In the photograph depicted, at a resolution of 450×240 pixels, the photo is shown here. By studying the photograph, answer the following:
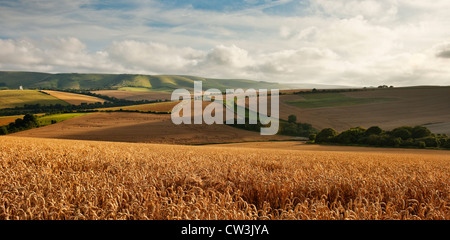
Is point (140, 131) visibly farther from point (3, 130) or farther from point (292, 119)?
point (292, 119)

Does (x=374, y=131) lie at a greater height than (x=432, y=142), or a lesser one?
greater

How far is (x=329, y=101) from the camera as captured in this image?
10675cm

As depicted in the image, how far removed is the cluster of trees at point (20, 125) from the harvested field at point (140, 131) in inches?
144

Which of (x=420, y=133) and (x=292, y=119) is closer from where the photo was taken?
(x=420, y=133)

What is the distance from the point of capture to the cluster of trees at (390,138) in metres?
53.1

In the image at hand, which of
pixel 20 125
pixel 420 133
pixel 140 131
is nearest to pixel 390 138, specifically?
pixel 420 133

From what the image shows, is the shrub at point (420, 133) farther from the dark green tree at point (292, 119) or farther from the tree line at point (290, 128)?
the dark green tree at point (292, 119)

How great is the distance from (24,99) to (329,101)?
5334 inches

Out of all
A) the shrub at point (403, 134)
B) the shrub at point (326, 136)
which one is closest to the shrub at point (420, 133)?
the shrub at point (403, 134)

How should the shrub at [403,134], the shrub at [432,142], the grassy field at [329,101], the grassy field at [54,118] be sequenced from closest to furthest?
1. the shrub at [432,142]
2. the shrub at [403,134]
3. the grassy field at [54,118]
4. the grassy field at [329,101]

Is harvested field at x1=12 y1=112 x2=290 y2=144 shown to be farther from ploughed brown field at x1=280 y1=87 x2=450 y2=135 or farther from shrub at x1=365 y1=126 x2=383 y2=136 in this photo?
ploughed brown field at x1=280 y1=87 x2=450 y2=135
